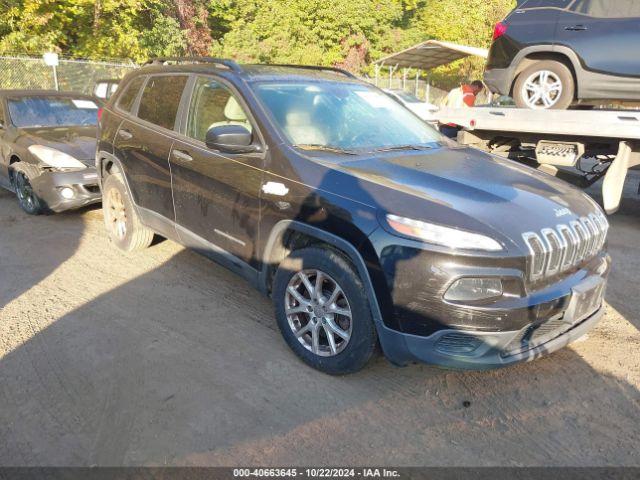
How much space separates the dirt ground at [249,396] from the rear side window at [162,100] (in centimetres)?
147

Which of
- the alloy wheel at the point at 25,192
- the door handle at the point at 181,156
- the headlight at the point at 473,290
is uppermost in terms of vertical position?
the door handle at the point at 181,156

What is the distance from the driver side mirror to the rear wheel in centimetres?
373

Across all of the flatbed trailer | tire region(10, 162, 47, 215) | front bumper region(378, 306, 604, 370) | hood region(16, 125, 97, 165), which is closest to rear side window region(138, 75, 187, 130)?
hood region(16, 125, 97, 165)

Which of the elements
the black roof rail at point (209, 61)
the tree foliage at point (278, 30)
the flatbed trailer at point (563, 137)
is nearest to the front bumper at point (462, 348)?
the black roof rail at point (209, 61)

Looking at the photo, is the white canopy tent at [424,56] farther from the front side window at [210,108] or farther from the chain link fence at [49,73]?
the front side window at [210,108]

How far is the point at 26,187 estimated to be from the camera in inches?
247

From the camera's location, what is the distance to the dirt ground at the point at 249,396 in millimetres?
2490

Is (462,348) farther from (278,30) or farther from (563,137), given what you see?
(278,30)

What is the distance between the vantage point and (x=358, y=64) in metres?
30.3

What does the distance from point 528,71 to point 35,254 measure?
6155mm

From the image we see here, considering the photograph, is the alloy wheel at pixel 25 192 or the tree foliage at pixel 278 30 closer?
the alloy wheel at pixel 25 192

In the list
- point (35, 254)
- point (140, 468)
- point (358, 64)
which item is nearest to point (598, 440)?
point (140, 468)

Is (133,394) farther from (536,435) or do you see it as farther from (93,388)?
(536,435)

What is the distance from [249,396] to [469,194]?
1.69 metres
